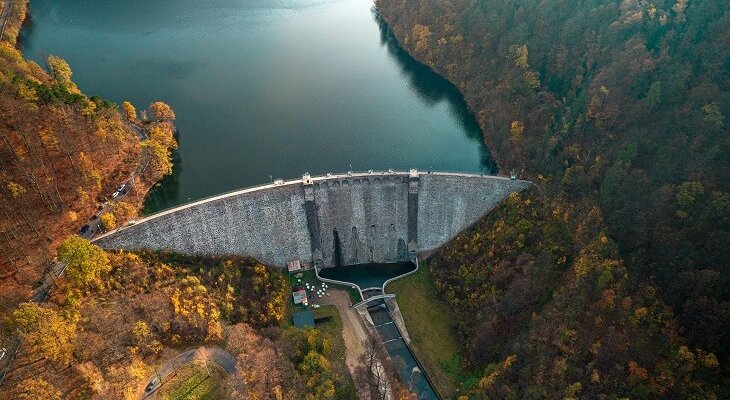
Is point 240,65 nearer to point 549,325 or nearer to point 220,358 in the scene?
point 220,358

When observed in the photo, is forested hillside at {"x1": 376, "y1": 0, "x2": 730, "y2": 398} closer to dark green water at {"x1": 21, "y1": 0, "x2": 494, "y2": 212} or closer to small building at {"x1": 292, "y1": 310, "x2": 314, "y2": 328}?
dark green water at {"x1": 21, "y1": 0, "x2": 494, "y2": 212}

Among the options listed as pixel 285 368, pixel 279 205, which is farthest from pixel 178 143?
pixel 285 368

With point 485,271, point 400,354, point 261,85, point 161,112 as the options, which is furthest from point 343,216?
point 261,85

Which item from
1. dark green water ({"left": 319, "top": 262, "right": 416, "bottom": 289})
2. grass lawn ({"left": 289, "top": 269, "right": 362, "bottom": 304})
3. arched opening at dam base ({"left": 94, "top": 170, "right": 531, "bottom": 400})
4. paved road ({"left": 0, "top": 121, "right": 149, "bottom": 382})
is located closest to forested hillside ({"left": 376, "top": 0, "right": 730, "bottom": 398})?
arched opening at dam base ({"left": 94, "top": 170, "right": 531, "bottom": 400})

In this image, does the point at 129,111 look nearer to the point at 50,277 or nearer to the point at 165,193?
the point at 165,193

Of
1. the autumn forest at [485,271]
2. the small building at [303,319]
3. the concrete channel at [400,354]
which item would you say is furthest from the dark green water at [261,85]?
the concrete channel at [400,354]

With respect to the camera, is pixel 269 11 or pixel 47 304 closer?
pixel 47 304
